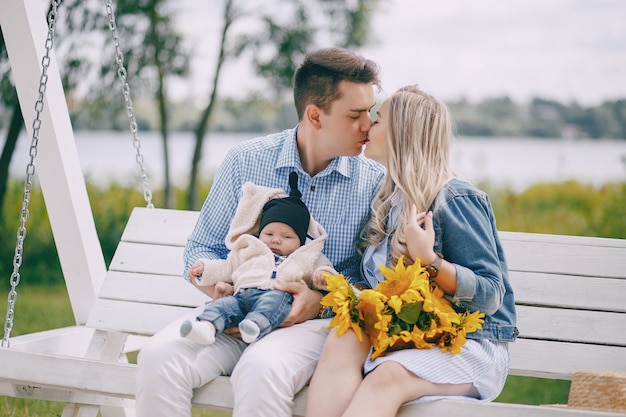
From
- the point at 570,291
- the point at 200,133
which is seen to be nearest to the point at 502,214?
the point at 200,133

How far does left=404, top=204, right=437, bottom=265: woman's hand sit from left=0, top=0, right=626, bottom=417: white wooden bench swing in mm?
558

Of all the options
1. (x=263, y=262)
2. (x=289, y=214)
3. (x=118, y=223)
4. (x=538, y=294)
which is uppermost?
(x=289, y=214)

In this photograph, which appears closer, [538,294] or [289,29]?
[538,294]

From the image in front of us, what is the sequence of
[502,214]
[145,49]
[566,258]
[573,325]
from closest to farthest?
[573,325]
[566,258]
[145,49]
[502,214]

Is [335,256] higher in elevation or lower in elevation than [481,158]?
higher

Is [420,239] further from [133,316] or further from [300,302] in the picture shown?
[133,316]

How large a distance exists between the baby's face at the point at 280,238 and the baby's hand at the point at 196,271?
0.24 metres

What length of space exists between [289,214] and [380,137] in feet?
1.30

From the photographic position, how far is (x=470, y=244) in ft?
8.26

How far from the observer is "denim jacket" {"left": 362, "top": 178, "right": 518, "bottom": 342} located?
8.05 ft

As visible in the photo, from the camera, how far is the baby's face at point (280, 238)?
275 centimetres

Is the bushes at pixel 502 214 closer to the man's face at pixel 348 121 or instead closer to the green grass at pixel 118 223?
the green grass at pixel 118 223

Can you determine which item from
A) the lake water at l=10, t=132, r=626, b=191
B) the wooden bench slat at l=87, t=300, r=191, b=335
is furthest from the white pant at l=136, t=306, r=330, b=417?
the lake water at l=10, t=132, r=626, b=191

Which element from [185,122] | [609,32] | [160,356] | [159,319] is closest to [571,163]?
[609,32]
